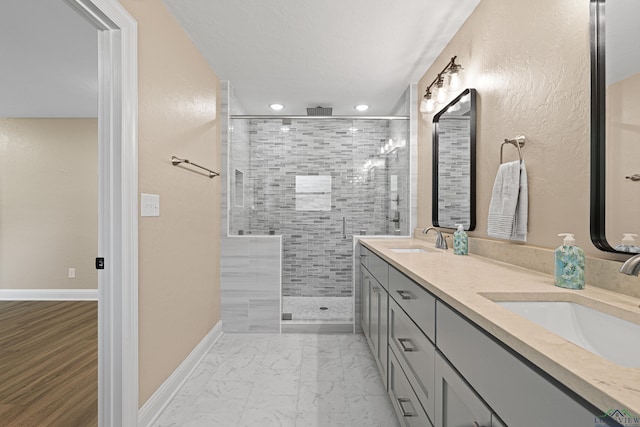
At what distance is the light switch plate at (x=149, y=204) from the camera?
5.68 ft

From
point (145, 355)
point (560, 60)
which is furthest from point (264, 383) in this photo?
point (560, 60)

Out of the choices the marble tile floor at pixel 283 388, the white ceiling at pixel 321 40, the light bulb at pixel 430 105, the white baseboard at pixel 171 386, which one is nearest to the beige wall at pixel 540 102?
the white ceiling at pixel 321 40

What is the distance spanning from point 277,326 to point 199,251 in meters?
1.11

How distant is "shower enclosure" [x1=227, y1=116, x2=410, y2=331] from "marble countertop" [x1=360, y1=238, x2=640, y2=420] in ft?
5.76

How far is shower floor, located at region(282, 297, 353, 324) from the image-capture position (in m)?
3.24

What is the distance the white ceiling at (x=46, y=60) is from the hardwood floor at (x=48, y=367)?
2415 mm

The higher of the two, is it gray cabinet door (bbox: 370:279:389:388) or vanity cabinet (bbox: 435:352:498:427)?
vanity cabinet (bbox: 435:352:498:427)

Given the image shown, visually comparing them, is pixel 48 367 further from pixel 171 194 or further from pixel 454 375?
pixel 454 375

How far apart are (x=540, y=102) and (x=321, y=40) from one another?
1.55 meters

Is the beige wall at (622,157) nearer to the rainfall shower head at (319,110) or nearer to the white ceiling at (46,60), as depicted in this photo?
the white ceiling at (46,60)

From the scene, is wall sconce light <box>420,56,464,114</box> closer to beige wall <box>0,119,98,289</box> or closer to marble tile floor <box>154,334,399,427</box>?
marble tile floor <box>154,334,399,427</box>

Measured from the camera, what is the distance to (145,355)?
5.83 feet

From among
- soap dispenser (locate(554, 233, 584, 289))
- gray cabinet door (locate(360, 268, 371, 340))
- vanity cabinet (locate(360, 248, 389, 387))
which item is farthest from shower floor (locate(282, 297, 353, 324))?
soap dispenser (locate(554, 233, 584, 289))

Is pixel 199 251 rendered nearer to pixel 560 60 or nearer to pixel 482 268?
pixel 482 268
